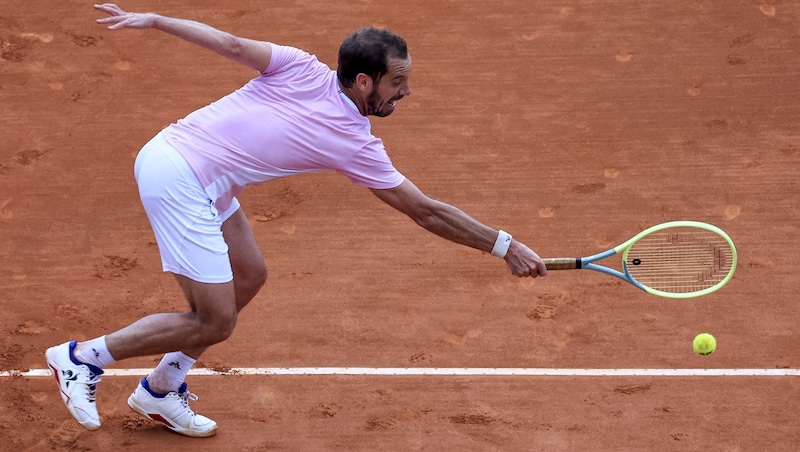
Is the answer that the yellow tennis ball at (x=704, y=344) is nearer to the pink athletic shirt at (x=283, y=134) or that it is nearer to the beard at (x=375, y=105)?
the pink athletic shirt at (x=283, y=134)

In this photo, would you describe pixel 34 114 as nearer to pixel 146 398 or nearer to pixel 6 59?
pixel 6 59

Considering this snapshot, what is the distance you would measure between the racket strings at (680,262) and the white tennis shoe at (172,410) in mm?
2423

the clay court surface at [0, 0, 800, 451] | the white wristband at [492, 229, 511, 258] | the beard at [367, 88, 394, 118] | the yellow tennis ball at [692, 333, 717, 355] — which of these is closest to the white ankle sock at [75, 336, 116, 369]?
the clay court surface at [0, 0, 800, 451]

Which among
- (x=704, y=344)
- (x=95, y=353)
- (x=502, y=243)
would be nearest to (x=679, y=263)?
(x=704, y=344)

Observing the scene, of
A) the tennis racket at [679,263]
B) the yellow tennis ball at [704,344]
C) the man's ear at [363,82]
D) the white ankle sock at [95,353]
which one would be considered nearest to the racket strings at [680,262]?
the tennis racket at [679,263]

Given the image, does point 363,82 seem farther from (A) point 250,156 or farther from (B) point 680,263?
(B) point 680,263

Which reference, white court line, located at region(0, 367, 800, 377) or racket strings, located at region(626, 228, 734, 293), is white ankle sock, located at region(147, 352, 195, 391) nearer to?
white court line, located at region(0, 367, 800, 377)

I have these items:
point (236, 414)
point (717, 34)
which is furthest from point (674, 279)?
point (717, 34)

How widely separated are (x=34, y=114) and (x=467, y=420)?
15.7 feet

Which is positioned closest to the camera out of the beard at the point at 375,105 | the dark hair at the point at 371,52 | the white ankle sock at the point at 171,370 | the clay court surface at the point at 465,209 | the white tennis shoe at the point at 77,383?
the dark hair at the point at 371,52

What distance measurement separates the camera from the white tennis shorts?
17.2ft

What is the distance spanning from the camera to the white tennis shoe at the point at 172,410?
6.00 metres

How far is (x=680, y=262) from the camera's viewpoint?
6039mm

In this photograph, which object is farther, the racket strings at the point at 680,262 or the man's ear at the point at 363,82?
the racket strings at the point at 680,262
